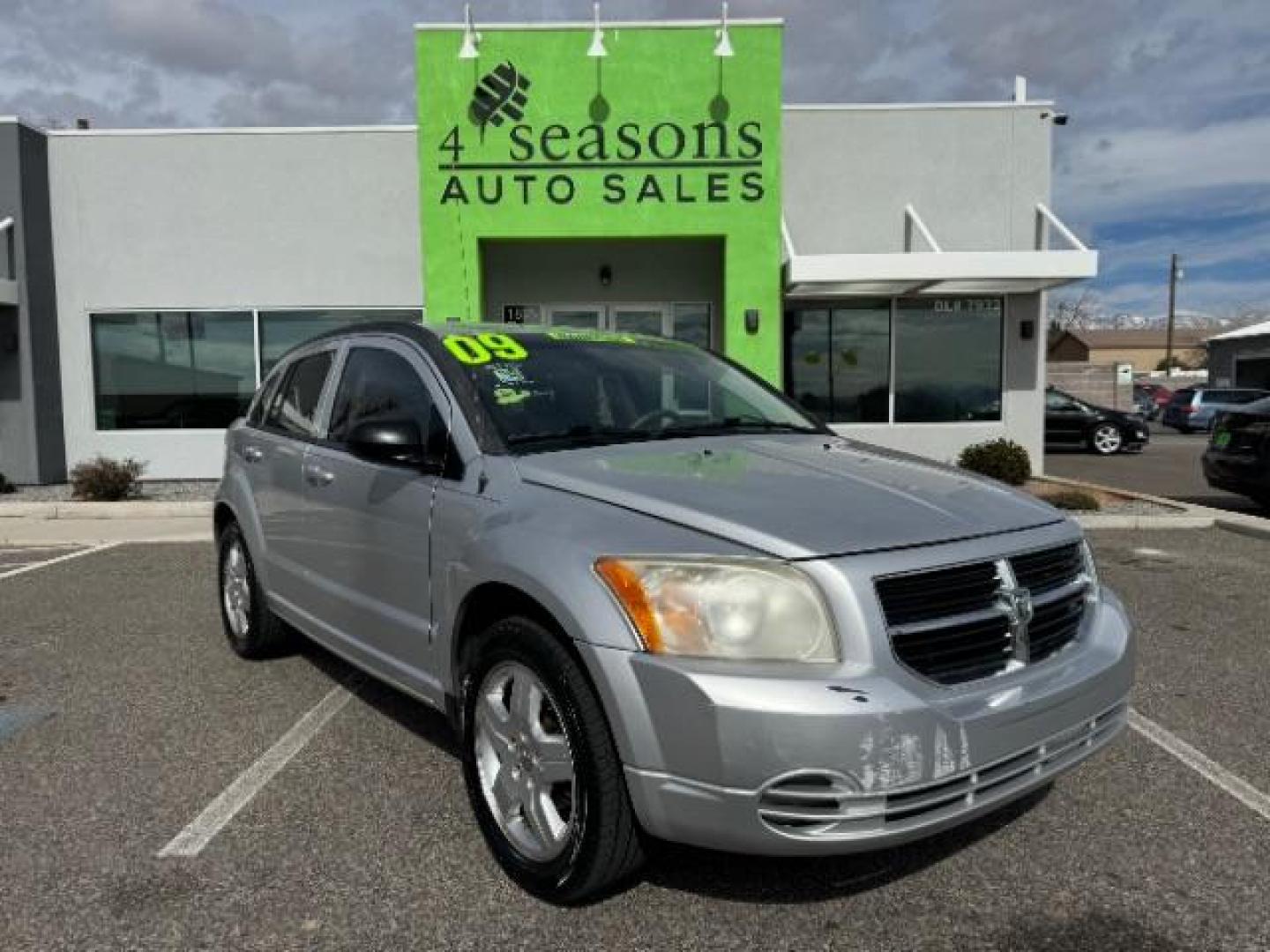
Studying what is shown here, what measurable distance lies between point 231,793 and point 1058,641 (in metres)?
2.95

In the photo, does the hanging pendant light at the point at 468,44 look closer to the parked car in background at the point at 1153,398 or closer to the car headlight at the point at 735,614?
the car headlight at the point at 735,614

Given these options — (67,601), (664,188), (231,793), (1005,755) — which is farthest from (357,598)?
(664,188)

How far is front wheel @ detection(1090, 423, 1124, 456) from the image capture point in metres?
21.3

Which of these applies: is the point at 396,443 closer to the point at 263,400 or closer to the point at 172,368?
the point at 263,400

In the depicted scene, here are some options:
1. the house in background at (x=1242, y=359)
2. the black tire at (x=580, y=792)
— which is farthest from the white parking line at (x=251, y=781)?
the house in background at (x=1242, y=359)

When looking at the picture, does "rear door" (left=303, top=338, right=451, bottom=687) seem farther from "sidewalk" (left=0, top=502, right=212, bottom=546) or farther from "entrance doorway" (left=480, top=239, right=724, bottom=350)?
"entrance doorway" (left=480, top=239, right=724, bottom=350)

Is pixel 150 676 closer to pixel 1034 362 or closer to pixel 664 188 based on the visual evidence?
pixel 664 188

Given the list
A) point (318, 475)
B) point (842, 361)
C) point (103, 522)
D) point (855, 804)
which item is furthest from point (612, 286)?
point (855, 804)

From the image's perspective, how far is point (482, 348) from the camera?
3.82 metres

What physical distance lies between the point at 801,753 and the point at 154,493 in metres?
12.4

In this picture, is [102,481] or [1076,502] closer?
[1076,502]

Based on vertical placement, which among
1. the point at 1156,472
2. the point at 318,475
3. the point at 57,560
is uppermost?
the point at 318,475

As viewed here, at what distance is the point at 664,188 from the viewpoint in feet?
42.3

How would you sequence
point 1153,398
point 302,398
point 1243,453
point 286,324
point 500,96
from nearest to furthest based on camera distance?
point 302,398 < point 1243,453 < point 500,96 < point 286,324 < point 1153,398
